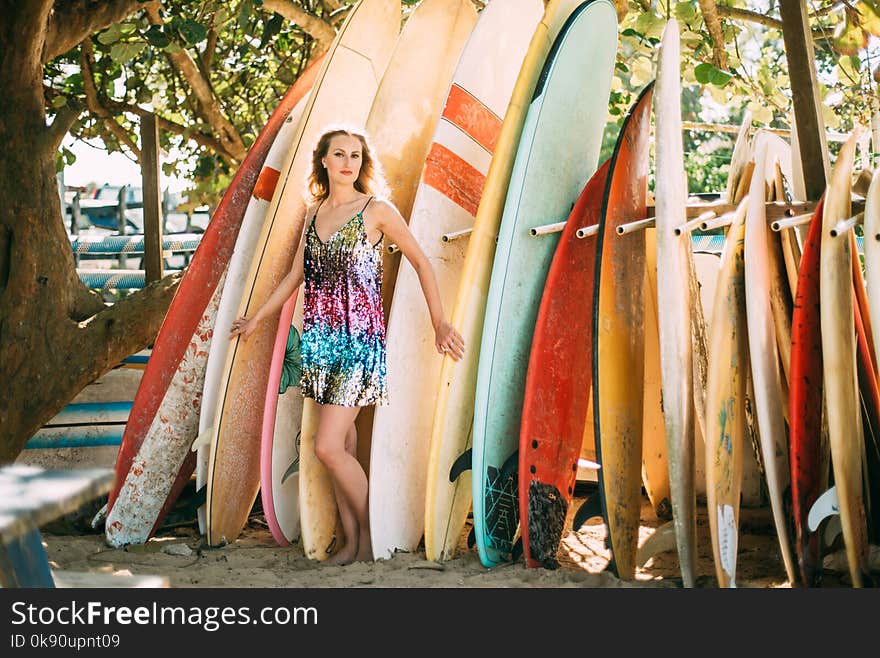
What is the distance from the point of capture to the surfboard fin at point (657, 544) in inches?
116

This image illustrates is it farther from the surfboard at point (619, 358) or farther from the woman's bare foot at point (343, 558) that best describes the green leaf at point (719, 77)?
the woman's bare foot at point (343, 558)

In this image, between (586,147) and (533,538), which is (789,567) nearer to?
(533,538)

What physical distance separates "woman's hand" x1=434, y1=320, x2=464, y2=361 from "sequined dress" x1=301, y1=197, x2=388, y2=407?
0.20m

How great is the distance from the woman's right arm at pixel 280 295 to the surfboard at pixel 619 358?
0.93m

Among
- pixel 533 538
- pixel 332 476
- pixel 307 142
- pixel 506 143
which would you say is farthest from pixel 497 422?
pixel 307 142

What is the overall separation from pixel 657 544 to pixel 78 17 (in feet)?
10.3

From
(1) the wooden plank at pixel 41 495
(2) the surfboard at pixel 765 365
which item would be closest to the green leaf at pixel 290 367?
(1) the wooden plank at pixel 41 495

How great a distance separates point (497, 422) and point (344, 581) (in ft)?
2.04

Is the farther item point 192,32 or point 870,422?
point 192,32

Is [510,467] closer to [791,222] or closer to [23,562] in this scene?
[791,222]

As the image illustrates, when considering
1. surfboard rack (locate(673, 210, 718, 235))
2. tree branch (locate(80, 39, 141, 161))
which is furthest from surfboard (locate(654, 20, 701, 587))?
tree branch (locate(80, 39, 141, 161))

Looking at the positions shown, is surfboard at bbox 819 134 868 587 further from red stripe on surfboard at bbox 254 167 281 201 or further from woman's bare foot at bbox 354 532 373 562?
red stripe on surfboard at bbox 254 167 281 201

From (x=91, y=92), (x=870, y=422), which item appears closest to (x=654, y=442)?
(x=870, y=422)

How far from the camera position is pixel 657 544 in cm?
297
